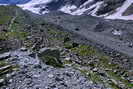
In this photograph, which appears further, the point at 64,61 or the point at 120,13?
the point at 120,13

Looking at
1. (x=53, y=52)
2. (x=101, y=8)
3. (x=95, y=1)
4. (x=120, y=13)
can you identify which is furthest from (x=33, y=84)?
(x=95, y=1)

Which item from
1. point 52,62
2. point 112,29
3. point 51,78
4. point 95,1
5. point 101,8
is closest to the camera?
point 51,78

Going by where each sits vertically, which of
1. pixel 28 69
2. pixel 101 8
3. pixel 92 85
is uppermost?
pixel 101 8

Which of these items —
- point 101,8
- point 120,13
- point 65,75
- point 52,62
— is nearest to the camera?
point 65,75

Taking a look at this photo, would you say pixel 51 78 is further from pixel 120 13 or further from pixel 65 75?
pixel 120 13

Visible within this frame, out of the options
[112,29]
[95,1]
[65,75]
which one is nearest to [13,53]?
[65,75]

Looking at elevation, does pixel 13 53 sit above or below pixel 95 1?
below

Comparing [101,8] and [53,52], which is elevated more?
[101,8]

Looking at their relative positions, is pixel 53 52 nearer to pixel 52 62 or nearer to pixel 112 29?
pixel 52 62

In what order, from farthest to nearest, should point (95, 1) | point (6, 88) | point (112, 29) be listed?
1. point (95, 1)
2. point (112, 29)
3. point (6, 88)
